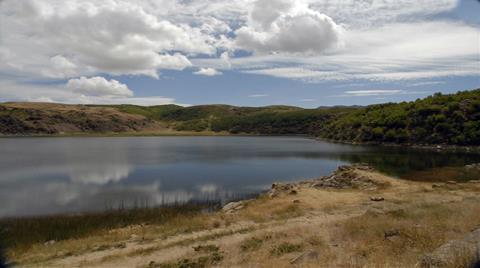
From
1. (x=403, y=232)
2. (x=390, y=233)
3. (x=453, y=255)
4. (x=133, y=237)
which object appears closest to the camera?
(x=453, y=255)

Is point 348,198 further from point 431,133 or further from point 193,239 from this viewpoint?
point 431,133

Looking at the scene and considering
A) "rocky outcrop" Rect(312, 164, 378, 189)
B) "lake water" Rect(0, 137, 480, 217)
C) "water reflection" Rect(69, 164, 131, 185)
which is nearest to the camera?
"lake water" Rect(0, 137, 480, 217)

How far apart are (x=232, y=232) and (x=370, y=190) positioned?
21.3 metres

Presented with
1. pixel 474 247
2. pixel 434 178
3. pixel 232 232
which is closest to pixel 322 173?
pixel 434 178

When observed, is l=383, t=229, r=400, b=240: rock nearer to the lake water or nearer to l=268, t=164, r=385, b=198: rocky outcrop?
l=268, t=164, r=385, b=198: rocky outcrop

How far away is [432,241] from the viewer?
14602mm

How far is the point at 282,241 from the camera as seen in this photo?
17.2m

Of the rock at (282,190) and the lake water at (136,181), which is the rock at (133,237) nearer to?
the lake water at (136,181)

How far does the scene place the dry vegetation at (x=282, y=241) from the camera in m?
14.2

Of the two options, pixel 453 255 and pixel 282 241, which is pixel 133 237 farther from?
pixel 453 255

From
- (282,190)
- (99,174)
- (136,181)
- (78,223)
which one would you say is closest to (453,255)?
(78,223)

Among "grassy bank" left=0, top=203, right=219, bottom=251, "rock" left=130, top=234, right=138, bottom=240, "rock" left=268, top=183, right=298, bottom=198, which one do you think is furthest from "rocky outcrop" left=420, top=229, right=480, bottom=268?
"rock" left=268, top=183, right=298, bottom=198

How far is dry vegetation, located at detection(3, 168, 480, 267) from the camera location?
1423 centimetres

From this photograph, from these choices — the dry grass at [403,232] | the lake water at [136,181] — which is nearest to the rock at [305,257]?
the dry grass at [403,232]
